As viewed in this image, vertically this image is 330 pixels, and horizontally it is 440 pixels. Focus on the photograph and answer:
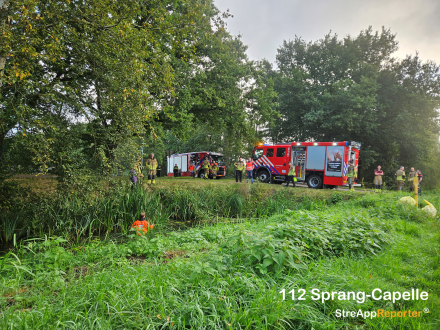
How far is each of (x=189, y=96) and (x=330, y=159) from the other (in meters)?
8.61

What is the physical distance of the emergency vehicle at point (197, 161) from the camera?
2207 cm

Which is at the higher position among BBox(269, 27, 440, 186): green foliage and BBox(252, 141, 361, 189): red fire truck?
BBox(269, 27, 440, 186): green foliage

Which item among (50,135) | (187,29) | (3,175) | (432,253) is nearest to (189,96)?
(187,29)

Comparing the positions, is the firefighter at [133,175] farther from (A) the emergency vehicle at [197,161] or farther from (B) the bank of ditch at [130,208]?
(A) the emergency vehicle at [197,161]

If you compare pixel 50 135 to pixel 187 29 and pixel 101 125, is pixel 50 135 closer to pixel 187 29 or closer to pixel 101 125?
pixel 101 125

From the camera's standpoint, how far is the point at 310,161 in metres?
14.3

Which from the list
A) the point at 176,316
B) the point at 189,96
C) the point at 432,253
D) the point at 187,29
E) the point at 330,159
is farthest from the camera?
the point at 330,159

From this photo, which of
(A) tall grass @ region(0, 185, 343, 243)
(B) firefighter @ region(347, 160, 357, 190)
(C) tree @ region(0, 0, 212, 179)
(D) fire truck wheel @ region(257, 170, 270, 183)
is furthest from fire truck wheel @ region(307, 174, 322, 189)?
(C) tree @ region(0, 0, 212, 179)

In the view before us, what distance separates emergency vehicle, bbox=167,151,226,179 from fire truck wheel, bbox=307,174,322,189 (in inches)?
354

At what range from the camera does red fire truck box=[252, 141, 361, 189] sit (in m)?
13.4

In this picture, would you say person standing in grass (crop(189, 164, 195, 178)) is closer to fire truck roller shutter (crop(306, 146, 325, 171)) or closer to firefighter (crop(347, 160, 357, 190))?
fire truck roller shutter (crop(306, 146, 325, 171))

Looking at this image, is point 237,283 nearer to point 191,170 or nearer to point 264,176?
point 264,176

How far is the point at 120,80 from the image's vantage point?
639 centimetres

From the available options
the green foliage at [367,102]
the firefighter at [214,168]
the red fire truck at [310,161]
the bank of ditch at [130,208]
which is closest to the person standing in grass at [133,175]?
the bank of ditch at [130,208]
